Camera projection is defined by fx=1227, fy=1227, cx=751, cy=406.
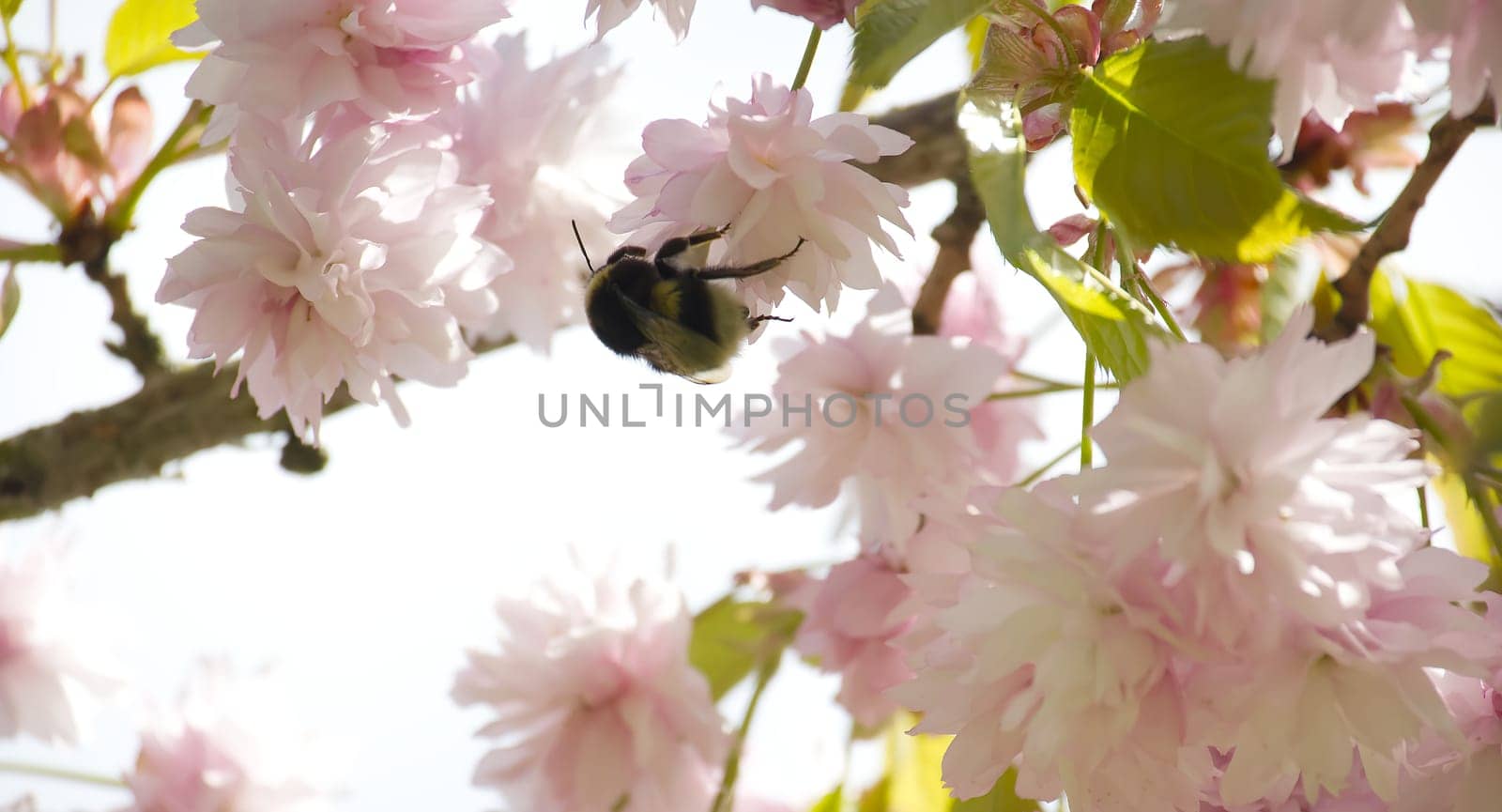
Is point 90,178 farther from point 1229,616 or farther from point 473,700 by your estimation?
point 1229,616

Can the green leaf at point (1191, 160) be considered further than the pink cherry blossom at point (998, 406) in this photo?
No

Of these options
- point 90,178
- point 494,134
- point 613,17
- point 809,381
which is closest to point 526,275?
point 494,134

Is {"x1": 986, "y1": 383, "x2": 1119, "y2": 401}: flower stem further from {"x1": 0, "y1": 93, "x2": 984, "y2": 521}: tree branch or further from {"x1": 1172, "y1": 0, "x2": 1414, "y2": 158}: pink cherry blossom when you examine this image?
{"x1": 0, "y1": 93, "x2": 984, "y2": 521}: tree branch

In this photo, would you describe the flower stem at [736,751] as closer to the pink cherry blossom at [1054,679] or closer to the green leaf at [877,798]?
the green leaf at [877,798]

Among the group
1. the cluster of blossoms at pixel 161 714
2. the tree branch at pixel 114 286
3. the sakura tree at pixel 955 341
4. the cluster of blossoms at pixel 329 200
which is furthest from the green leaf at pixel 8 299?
the cluster of blossoms at pixel 161 714

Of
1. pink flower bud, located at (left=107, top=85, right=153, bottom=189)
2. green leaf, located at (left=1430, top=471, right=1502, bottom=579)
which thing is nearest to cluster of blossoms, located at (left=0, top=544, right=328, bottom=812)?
pink flower bud, located at (left=107, top=85, right=153, bottom=189)
